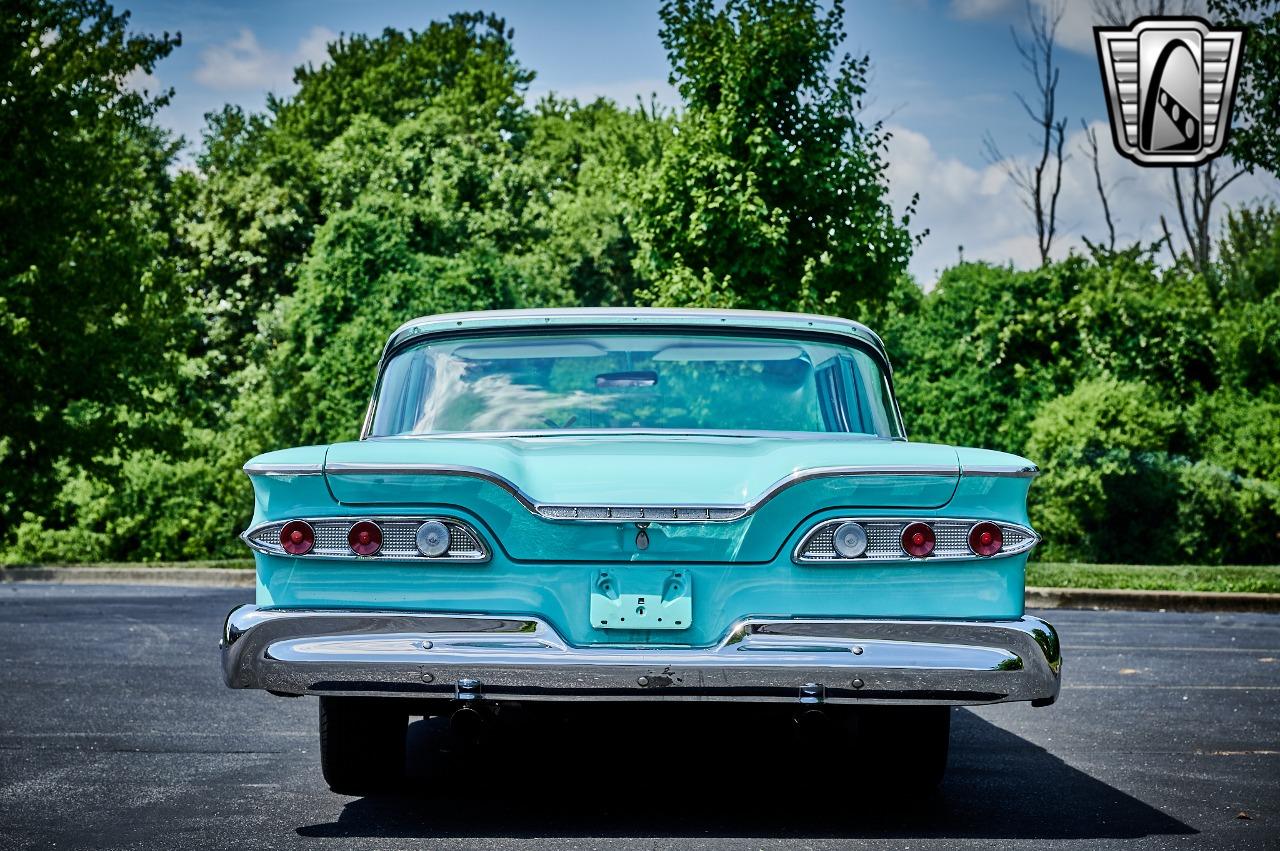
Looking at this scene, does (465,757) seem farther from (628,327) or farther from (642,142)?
(642,142)

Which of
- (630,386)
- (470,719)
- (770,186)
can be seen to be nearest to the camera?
(470,719)

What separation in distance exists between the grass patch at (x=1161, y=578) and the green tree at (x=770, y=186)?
460cm

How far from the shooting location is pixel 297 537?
15.8ft

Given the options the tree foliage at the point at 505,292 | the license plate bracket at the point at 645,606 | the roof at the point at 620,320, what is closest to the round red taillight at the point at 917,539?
the license plate bracket at the point at 645,606

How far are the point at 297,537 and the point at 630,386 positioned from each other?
169 centimetres

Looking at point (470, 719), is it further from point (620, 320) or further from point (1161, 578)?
point (1161, 578)

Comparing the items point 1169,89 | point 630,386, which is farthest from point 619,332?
point 1169,89

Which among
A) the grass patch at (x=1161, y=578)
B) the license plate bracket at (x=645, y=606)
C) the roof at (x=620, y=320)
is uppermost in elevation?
the roof at (x=620, y=320)

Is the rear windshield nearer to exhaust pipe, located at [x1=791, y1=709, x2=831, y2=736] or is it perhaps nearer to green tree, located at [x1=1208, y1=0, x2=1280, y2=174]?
exhaust pipe, located at [x1=791, y1=709, x2=831, y2=736]

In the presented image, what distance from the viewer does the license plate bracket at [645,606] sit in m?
4.71

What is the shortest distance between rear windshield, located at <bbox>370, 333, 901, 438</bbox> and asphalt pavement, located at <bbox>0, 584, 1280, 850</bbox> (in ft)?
4.35

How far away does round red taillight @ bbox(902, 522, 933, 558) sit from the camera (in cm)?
477

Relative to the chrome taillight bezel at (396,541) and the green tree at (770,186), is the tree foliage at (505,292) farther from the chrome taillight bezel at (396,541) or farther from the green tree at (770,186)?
the chrome taillight bezel at (396,541)

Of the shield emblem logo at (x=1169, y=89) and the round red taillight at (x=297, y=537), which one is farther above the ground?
the shield emblem logo at (x=1169, y=89)
